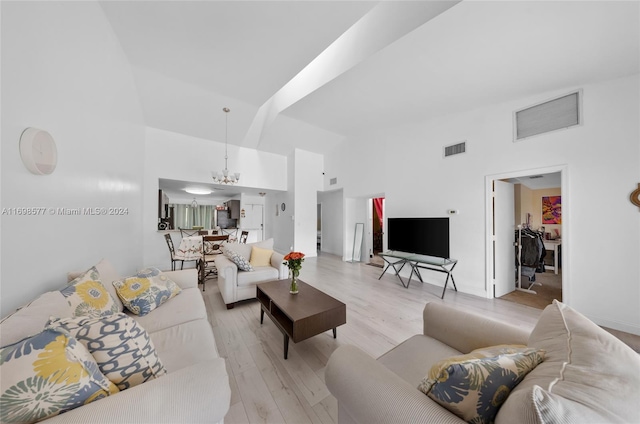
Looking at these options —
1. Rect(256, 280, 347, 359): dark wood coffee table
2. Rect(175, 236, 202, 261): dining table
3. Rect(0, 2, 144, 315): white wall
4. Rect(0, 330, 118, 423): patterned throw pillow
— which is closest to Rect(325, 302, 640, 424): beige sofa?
Rect(256, 280, 347, 359): dark wood coffee table

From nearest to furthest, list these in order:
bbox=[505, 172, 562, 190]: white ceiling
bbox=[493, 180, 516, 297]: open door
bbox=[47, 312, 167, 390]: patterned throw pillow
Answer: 1. bbox=[47, 312, 167, 390]: patterned throw pillow
2. bbox=[493, 180, 516, 297]: open door
3. bbox=[505, 172, 562, 190]: white ceiling

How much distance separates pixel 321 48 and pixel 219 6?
3.91 feet

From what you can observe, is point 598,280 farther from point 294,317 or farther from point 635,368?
point 294,317

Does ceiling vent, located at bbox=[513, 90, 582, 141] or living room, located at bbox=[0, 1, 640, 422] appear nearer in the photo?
living room, located at bbox=[0, 1, 640, 422]

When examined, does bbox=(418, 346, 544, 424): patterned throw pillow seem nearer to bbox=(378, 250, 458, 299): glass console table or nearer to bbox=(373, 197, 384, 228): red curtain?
bbox=(378, 250, 458, 299): glass console table

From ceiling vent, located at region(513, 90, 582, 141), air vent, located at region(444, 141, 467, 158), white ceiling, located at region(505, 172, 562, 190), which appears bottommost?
white ceiling, located at region(505, 172, 562, 190)

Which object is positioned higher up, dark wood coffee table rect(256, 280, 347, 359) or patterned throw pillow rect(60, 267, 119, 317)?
patterned throw pillow rect(60, 267, 119, 317)

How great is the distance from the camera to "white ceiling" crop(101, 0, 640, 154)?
6.62 ft

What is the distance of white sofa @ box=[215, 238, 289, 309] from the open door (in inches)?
137

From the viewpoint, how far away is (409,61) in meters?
2.71

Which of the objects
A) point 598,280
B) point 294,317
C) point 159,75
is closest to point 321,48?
point 159,75

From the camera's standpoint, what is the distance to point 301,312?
6.23 feet

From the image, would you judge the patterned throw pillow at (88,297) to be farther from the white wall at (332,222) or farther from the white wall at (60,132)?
the white wall at (332,222)

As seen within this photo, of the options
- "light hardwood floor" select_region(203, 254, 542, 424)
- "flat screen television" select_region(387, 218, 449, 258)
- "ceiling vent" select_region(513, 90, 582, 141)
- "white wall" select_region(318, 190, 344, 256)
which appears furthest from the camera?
→ "white wall" select_region(318, 190, 344, 256)
